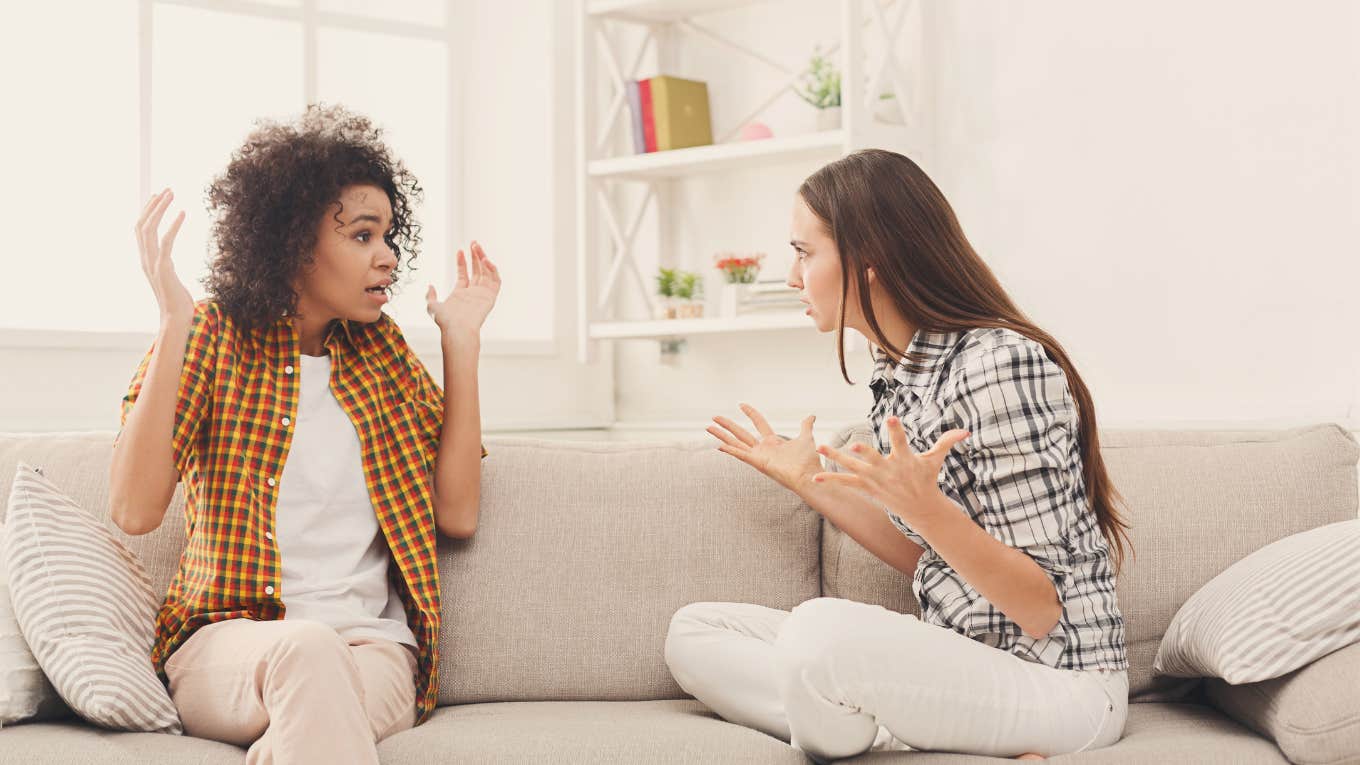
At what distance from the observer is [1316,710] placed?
1.70 metres

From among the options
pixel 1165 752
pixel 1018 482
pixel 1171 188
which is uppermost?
pixel 1171 188

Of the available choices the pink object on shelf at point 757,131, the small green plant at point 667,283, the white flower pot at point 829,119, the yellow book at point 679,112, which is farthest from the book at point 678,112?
the white flower pot at point 829,119

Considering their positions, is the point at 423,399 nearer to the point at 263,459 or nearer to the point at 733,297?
the point at 263,459

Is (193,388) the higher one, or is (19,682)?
(193,388)

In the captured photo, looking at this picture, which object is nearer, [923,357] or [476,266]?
[923,357]

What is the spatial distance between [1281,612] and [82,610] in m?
1.52

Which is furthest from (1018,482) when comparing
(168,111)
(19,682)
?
(168,111)

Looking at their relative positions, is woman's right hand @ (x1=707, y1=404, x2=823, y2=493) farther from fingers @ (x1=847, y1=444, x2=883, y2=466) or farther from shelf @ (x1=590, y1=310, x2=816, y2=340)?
shelf @ (x1=590, y1=310, x2=816, y2=340)

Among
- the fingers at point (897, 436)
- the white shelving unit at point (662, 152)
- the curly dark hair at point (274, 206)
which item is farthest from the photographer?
the white shelving unit at point (662, 152)

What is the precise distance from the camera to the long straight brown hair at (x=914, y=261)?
6.21ft

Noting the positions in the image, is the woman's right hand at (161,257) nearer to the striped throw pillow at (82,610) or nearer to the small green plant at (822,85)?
the striped throw pillow at (82,610)

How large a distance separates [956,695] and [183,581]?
1060mm

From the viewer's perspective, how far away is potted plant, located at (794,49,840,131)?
11.5ft

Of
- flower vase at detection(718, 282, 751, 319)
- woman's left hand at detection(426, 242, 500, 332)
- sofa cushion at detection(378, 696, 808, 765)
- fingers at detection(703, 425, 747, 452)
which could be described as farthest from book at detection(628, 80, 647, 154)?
sofa cushion at detection(378, 696, 808, 765)
